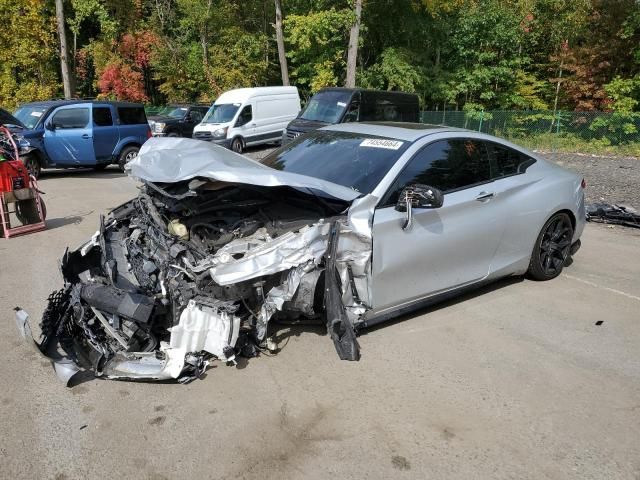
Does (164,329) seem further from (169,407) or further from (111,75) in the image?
(111,75)

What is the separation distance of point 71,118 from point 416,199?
471 inches

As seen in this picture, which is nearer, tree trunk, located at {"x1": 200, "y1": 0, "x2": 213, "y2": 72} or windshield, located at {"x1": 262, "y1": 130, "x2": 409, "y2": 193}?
windshield, located at {"x1": 262, "y1": 130, "x2": 409, "y2": 193}

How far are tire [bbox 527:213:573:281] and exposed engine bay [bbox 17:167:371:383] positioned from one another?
245 centimetres

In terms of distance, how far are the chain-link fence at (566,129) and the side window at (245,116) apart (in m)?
8.81

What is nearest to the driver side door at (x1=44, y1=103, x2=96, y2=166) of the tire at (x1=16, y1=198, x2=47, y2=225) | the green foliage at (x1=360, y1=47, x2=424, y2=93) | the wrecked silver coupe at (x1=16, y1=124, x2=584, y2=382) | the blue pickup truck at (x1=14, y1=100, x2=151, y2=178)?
the blue pickup truck at (x1=14, y1=100, x2=151, y2=178)

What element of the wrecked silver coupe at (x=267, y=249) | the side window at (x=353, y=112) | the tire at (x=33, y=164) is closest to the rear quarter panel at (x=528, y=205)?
the wrecked silver coupe at (x=267, y=249)

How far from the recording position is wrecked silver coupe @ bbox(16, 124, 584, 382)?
3596mm

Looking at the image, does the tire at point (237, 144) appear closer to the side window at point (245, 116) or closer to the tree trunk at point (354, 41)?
the side window at point (245, 116)

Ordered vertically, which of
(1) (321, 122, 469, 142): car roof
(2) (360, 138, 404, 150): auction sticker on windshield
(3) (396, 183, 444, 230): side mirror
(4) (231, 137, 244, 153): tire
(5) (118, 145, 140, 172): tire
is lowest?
(4) (231, 137, 244, 153): tire

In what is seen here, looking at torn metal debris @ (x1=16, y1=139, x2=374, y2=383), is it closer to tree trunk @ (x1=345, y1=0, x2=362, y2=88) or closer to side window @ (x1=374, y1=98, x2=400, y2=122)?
side window @ (x1=374, y1=98, x2=400, y2=122)

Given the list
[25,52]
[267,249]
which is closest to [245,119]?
[25,52]

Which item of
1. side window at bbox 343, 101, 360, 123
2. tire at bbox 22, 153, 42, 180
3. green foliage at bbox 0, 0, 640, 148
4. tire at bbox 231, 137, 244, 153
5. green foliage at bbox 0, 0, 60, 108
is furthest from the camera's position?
green foliage at bbox 0, 0, 640, 148

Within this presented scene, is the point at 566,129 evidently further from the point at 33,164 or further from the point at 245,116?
the point at 33,164

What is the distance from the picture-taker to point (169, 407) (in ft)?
10.8
